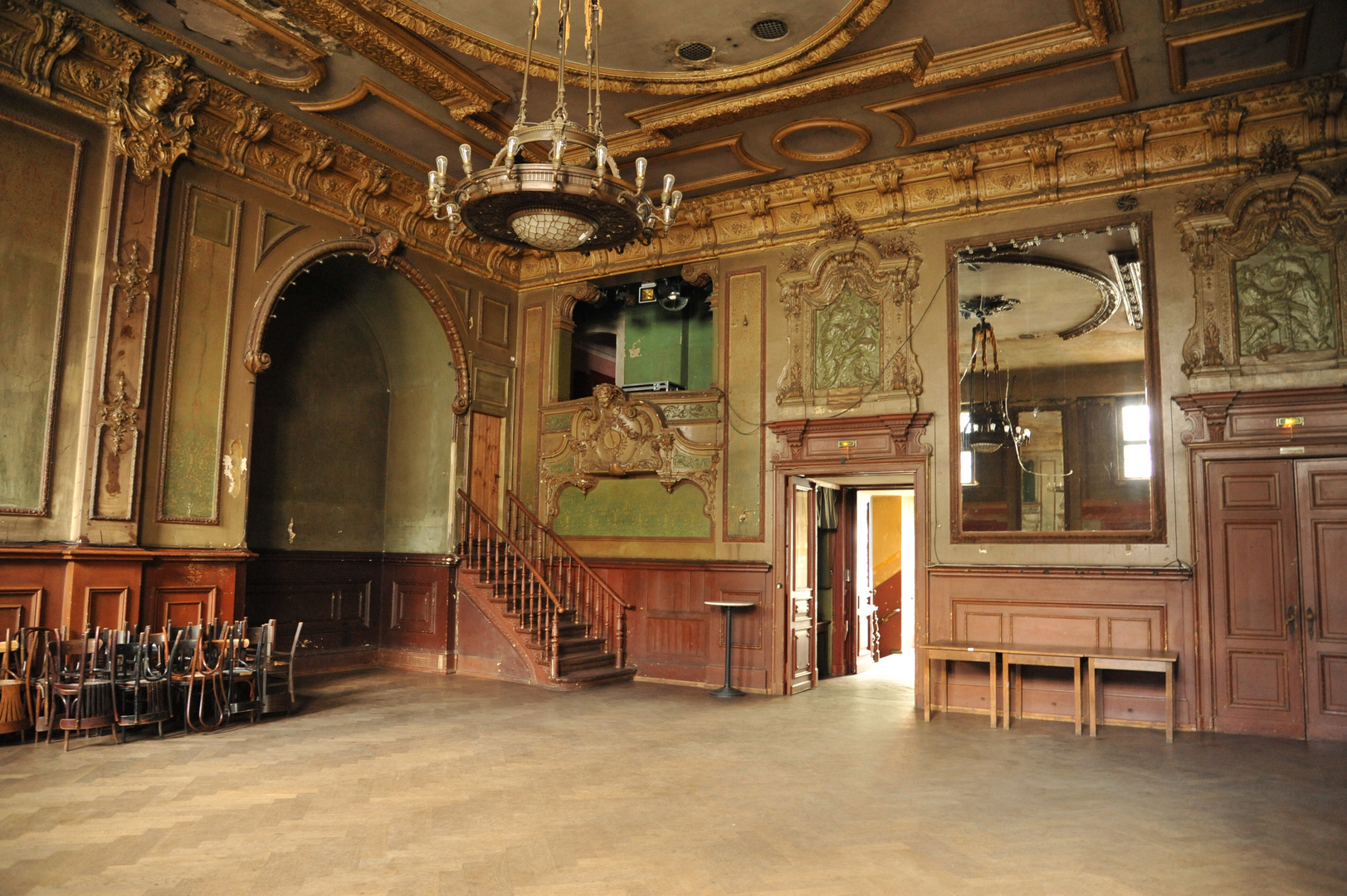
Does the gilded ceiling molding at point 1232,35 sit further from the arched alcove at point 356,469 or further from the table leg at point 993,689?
the arched alcove at point 356,469

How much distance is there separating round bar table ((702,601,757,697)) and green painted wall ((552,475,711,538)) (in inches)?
36.4

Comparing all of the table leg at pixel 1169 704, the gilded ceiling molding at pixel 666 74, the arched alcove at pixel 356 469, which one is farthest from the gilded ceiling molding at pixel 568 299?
the table leg at pixel 1169 704

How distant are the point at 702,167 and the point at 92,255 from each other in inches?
222

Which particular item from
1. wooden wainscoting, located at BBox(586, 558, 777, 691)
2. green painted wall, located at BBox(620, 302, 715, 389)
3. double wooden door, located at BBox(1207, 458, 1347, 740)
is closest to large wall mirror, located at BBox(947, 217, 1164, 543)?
double wooden door, located at BBox(1207, 458, 1347, 740)

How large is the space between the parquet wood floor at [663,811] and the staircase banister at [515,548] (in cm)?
239

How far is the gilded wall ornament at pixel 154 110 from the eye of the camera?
735 cm

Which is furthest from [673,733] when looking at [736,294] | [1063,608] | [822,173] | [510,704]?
[822,173]

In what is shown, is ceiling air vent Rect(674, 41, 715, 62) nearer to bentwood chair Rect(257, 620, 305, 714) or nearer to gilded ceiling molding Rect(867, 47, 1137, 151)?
gilded ceiling molding Rect(867, 47, 1137, 151)

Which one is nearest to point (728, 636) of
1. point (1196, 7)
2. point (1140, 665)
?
point (1140, 665)

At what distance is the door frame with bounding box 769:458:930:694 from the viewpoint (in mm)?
8750

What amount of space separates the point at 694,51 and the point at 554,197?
2.83 meters

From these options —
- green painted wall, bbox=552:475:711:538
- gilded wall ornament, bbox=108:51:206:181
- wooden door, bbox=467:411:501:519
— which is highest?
gilded wall ornament, bbox=108:51:206:181

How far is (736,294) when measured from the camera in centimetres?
1016

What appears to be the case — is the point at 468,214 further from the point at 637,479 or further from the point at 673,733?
the point at 637,479
